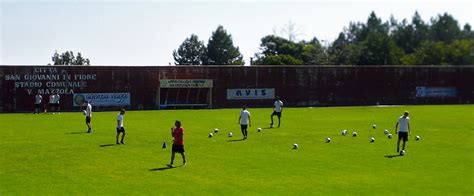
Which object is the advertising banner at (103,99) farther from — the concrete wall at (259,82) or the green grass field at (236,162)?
the green grass field at (236,162)

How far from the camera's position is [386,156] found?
25750 millimetres

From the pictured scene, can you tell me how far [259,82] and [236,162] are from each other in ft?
126

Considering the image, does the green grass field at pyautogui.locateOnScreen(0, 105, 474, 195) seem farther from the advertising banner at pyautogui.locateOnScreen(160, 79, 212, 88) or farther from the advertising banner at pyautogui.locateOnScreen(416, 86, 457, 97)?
the advertising banner at pyautogui.locateOnScreen(416, 86, 457, 97)

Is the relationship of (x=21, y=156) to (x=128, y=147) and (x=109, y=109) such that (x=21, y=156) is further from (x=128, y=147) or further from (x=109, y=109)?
(x=109, y=109)

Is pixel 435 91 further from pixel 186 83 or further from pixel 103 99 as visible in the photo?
pixel 103 99

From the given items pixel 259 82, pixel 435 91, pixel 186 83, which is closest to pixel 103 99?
pixel 186 83

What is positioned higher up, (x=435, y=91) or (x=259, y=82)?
(x=259, y=82)

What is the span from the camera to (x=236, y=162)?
2405 cm

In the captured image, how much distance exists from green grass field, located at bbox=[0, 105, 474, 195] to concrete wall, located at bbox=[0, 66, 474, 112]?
50.7 ft

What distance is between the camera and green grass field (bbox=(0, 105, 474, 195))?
63.1 feet

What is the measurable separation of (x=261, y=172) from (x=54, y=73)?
36.6 meters

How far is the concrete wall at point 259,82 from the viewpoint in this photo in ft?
176

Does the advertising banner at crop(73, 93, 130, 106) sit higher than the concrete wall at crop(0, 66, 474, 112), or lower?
lower

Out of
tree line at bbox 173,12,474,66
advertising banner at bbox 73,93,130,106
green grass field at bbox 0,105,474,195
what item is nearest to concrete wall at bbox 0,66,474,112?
advertising banner at bbox 73,93,130,106
